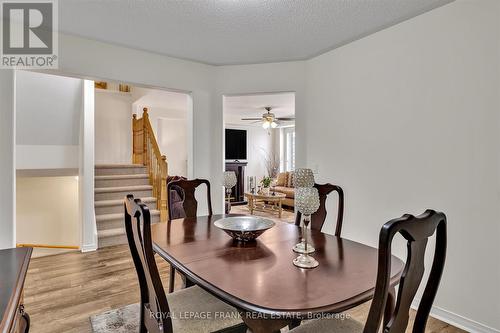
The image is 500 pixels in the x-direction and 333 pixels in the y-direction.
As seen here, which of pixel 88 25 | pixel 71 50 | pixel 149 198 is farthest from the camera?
pixel 149 198

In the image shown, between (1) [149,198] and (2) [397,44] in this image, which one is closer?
(2) [397,44]

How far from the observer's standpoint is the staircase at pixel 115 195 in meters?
4.08

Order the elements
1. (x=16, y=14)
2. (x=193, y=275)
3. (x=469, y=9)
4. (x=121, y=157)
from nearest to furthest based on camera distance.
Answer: (x=193, y=275), (x=469, y=9), (x=16, y=14), (x=121, y=157)

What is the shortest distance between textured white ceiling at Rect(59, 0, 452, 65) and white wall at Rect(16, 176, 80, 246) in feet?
12.9

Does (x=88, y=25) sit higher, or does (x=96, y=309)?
(x=88, y=25)

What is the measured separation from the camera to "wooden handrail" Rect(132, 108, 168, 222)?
4.79 metres

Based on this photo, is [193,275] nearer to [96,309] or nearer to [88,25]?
[96,309]

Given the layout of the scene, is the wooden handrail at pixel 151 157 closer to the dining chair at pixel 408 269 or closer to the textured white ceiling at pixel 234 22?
the textured white ceiling at pixel 234 22

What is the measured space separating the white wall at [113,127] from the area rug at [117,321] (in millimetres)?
4655

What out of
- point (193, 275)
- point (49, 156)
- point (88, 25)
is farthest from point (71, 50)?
point (193, 275)

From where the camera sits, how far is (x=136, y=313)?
7.41 ft

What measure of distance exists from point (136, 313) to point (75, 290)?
2.69 ft

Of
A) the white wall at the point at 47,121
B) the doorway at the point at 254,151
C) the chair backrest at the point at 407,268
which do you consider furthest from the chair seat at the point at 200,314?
the doorway at the point at 254,151

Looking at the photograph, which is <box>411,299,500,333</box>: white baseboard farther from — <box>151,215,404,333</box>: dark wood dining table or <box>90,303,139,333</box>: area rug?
<box>90,303,139,333</box>: area rug
